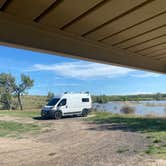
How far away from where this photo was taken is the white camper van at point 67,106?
12.0 meters

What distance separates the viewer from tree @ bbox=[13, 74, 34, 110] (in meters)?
18.9

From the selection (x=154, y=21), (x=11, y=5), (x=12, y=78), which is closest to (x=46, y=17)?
→ (x=11, y=5)

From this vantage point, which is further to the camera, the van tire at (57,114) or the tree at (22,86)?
the tree at (22,86)

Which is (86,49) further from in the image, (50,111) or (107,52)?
(50,111)

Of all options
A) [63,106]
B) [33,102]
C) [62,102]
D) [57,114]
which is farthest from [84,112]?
[33,102]

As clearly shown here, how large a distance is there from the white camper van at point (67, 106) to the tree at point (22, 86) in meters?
6.88

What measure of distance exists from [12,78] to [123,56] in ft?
60.6

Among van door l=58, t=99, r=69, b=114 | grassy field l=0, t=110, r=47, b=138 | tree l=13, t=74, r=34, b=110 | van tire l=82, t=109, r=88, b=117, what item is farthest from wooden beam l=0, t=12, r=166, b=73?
tree l=13, t=74, r=34, b=110

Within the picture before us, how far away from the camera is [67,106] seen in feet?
41.0

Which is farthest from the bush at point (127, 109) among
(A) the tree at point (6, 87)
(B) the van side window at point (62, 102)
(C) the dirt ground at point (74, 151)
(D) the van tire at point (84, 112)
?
(A) the tree at point (6, 87)

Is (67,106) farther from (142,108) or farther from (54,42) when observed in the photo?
(54,42)

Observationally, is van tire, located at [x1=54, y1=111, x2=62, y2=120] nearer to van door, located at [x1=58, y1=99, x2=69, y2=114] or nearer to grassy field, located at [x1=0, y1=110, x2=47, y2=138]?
van door, located at [x1=58, y1=99, x2=69, y2=114]

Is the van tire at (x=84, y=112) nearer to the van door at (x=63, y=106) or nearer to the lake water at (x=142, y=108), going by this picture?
the van door at (x=63, y=106)

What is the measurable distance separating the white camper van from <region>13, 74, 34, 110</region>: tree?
688cm
